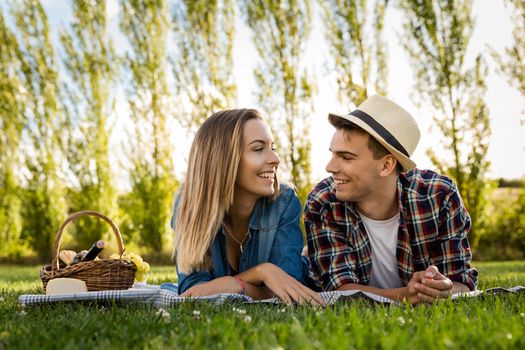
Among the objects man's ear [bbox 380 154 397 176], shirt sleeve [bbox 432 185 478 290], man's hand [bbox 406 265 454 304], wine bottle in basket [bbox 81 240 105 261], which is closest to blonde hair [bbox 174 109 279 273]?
wine bottle in basket [bbox 81 240 105 261]

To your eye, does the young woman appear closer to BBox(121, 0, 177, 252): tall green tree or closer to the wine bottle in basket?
the wine bottle in basket

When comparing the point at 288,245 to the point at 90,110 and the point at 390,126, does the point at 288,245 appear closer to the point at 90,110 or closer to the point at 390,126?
the point at 390,126

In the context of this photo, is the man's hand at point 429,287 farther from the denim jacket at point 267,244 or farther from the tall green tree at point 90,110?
the tall green tree at point 90,110

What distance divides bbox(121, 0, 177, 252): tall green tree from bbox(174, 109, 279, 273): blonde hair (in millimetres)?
10086

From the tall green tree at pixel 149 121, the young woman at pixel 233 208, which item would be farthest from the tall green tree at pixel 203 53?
the young woman at pixel 233 208

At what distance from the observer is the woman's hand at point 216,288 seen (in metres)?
4.04

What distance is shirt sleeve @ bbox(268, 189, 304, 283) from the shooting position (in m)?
4.42

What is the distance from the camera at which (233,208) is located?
468cm

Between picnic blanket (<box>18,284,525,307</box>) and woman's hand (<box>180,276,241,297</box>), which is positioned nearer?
picnic blanket (<box>18,284,525,307</box>)

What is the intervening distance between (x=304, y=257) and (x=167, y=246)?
10097 millimetres

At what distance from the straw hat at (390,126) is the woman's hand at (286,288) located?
46.6 inches

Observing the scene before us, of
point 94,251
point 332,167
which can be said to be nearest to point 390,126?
point 332,167

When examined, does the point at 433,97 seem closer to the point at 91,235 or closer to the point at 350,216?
the point at 91,235

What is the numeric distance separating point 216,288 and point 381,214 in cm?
137
